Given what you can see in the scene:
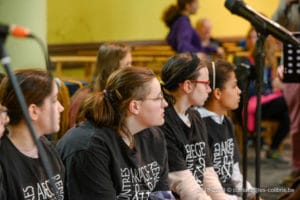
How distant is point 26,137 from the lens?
2246mm

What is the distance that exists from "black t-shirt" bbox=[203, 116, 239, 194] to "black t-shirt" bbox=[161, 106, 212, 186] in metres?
0.14

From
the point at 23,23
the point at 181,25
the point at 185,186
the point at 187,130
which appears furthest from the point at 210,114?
the point at 181,25

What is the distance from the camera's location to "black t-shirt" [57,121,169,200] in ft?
8.05

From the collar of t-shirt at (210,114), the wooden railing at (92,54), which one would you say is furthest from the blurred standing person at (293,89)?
the wooden railing at (92,54)

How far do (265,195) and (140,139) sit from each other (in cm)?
236

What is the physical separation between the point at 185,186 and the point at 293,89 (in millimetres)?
2302

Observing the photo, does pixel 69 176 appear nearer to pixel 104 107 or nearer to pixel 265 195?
pixel 104 107

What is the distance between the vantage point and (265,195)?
15.9ft

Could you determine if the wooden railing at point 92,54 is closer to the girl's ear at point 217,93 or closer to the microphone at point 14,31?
the girl's ear at point 217,93

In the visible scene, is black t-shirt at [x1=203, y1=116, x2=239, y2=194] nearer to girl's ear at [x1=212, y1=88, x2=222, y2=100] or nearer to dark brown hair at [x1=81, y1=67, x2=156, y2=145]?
girl's ear at [x1=212, y1=88, x2=222, y2=100]

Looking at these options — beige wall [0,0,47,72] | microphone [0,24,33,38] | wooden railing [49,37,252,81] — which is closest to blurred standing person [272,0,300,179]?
beige wall [0,0,47,72]

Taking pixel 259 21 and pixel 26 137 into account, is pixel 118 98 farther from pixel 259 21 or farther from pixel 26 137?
pixel 259 21

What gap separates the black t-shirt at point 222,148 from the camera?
10.8 feet

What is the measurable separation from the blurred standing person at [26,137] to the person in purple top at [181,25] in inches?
163
